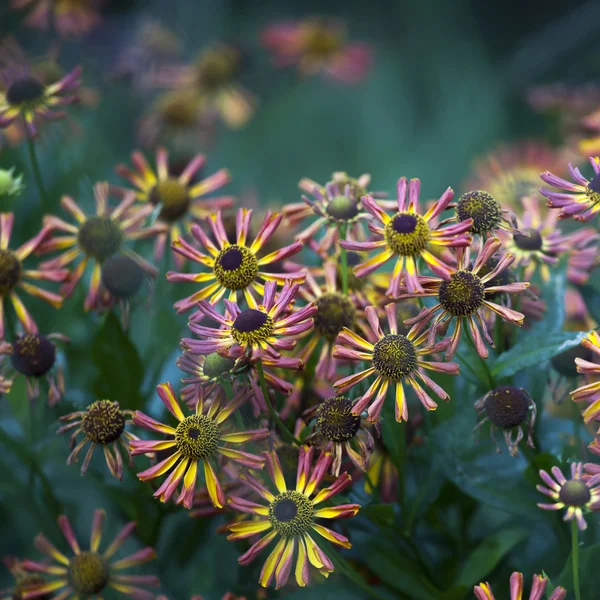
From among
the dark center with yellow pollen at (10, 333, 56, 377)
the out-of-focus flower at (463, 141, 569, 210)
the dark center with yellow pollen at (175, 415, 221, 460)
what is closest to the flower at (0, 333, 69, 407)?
the dark center with yellow pollen at (10, 333, 56, 377)

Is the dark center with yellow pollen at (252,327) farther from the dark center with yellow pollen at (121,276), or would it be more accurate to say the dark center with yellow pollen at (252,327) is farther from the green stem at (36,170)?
the green stem at (36,170)

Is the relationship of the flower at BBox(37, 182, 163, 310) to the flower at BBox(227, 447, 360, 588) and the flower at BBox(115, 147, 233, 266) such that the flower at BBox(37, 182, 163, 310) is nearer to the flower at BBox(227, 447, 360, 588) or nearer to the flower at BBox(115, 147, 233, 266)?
the flower at BBox(115, 147, 233, 266)

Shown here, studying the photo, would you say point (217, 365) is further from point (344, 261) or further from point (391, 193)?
point (391, 193)

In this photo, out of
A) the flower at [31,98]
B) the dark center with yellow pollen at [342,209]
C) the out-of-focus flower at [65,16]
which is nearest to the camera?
the dark center with yellow pollen at [342,209]

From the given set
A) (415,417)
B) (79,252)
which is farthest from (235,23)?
(415,417)

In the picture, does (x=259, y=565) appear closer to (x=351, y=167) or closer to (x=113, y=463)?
(x=113, y=463)

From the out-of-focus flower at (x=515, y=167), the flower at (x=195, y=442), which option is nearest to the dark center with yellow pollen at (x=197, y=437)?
the flower at (x=195, y=442)

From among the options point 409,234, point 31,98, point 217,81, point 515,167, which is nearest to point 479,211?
point 409,234
